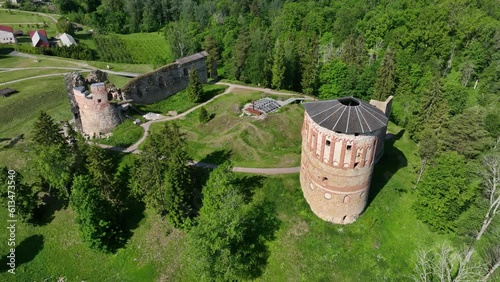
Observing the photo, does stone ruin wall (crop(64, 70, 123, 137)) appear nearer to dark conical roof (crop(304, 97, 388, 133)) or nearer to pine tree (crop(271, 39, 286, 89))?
dark conical roof (crop(304, 97, 388, 133))

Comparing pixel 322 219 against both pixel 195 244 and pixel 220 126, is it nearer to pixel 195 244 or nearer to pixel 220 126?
pixel 195 244

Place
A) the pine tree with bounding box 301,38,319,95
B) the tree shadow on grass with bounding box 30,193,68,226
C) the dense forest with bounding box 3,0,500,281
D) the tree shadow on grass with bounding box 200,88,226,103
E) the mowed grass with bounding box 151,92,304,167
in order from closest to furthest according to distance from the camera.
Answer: the dense forest with bounding box 3,0,500,281
the tree shadow on grass with bounding box 30,193,68,226
the mowed grass with bounding box 151,92,304,167
the tree shadow on grass with bounding box 200,88,226,103
the pine tree with bounding box 301,38,319,95

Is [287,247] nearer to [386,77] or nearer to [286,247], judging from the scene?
[286,247]

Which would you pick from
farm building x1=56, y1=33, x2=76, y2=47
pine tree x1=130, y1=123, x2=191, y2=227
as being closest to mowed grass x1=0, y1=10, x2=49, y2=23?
farm building x1=56, y1=33, x2=76, y2=47

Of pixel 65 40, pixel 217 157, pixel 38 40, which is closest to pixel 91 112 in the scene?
pixel 217 157

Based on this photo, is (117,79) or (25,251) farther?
(117,79)

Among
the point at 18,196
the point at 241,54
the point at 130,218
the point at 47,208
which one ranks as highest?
the point at 241,54

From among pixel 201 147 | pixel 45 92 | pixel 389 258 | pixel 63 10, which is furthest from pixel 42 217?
pixel 63 10
